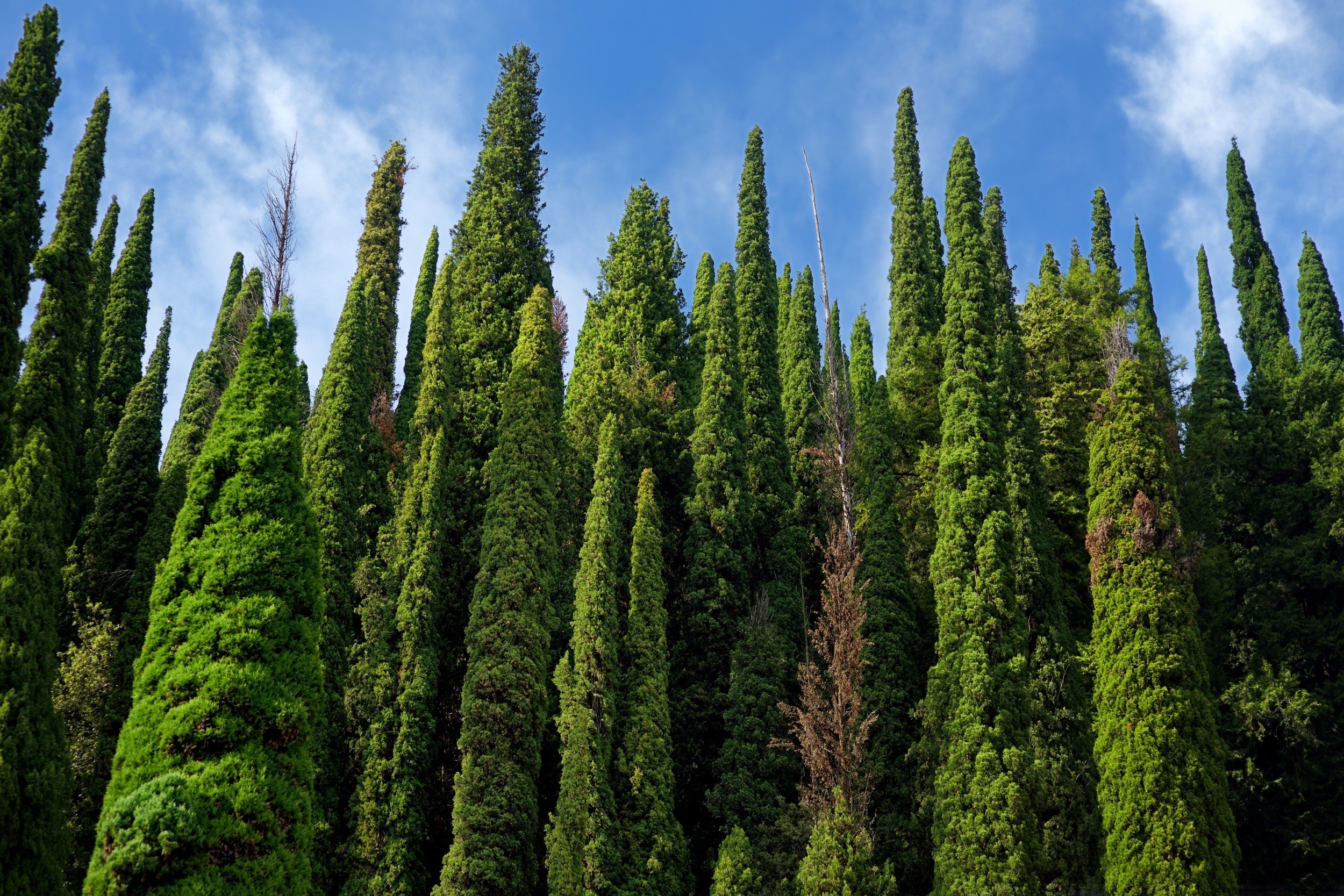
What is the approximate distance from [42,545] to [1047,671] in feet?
66.2

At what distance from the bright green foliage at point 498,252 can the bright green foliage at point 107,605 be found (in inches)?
331

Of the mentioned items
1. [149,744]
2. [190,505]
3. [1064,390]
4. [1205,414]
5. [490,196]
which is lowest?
[149,744]

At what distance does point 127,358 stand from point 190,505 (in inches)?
673

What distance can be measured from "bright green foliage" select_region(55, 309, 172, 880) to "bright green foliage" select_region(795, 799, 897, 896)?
13.5 metres

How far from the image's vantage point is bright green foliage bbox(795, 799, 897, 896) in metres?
16.5

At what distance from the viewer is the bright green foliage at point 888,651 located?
20.8m

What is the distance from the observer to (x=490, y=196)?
2655 centimetres

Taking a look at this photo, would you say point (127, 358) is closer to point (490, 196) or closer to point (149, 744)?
point (490, 196)

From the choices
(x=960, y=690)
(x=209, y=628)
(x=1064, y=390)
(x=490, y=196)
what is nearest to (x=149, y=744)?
(x=209, y=628)

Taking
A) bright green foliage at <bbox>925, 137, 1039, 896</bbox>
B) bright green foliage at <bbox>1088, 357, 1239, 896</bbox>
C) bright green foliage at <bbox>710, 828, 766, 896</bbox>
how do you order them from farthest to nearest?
1. bright green foliage at <bbox>1088, 357, 1239, 896</bbox>
2. bright green foliage at <bbox>925, 137, 1039, 896</bbox>
3. bright green foliage at <bbox>710, 828, 766, 896</bbox>

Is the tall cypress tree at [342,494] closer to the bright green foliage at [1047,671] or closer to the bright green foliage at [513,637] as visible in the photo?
the bright green foliage at [513,637]

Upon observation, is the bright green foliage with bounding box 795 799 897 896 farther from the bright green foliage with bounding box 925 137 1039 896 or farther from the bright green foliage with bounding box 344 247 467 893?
the bright green foliage with bounding box 344 247 467 893

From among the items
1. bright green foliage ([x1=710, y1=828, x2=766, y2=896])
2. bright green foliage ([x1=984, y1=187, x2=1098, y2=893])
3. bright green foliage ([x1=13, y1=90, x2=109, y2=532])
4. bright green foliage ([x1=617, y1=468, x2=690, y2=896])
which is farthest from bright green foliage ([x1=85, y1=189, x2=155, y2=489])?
bright green foliage ([x1=984, y1=187, x2=1098, y2=893])

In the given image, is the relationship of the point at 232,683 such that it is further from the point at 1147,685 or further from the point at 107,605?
the point at 1147,685
